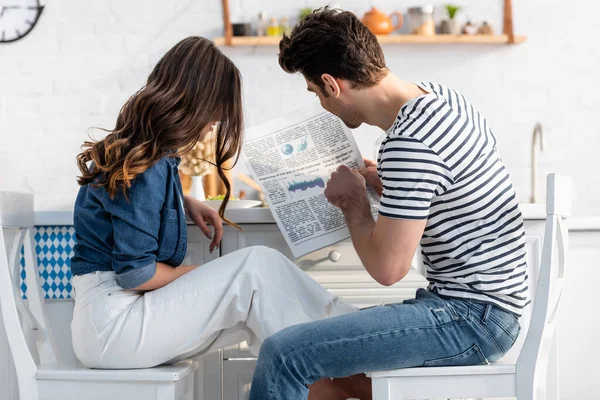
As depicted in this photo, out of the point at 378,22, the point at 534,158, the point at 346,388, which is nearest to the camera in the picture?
the point at 346,388

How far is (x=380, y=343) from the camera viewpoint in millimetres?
1132

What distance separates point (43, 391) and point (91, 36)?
75.4 inches

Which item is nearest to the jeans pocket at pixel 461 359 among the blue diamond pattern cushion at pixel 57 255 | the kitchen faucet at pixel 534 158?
the blue diamond pattern cushion at pixel 57 255

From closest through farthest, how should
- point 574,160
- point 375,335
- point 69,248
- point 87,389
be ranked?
point 375,335 < point 87,389 < point 69,248 < point 574,160

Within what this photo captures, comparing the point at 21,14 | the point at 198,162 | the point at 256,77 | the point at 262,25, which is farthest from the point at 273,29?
the point at 21,14

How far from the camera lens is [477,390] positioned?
1158 mm

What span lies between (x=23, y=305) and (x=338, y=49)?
80 centimetres

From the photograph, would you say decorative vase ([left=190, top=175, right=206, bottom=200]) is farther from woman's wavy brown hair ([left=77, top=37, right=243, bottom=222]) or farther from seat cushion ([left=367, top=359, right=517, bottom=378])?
seat cushion ([left=367, top=359, right=517, bottom=378])

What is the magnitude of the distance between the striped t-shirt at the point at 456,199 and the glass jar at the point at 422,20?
161 cm

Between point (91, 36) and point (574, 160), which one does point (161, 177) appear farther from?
point (574, 160)

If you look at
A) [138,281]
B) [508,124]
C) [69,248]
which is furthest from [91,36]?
[138,281]

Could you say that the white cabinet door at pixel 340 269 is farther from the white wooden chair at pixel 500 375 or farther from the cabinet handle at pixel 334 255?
the white wooden chair at pixel 500 375

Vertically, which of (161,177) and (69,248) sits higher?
(161,177)

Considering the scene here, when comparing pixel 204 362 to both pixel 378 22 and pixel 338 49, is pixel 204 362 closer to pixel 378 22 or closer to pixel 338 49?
Result: pixel 338 49
